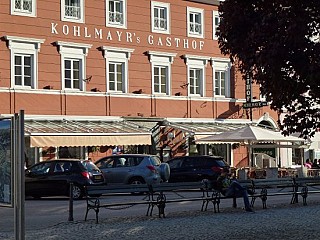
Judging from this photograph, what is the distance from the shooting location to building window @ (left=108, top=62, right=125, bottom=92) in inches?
1612

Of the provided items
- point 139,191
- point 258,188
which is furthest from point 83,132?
point 139,191

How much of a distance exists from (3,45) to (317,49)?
2663 centimetres

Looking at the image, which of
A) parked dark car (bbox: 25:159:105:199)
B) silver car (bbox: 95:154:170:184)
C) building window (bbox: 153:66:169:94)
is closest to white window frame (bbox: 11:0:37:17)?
building window (bbox: 153:66:169:94)

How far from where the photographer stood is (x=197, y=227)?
1781cm

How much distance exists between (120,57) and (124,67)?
0.60 m

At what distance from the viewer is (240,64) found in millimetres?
13117

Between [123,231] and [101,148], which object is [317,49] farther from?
[101,148]

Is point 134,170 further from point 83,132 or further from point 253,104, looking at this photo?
point 253,104

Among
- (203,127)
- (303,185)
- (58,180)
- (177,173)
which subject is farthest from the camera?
(203,127)

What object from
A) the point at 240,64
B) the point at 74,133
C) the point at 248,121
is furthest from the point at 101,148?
the point at 240,64

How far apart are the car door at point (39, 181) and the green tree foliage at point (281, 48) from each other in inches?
673

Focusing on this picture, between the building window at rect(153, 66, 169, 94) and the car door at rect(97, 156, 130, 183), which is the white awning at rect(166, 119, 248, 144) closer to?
the building window at rect(153, 66, 169, 94)

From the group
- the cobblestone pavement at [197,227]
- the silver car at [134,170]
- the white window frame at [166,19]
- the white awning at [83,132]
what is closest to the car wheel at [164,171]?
the silver car at [134,170]

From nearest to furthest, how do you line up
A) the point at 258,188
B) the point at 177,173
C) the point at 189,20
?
the point at 258,188, the point at 177,173, the point at 189,20
